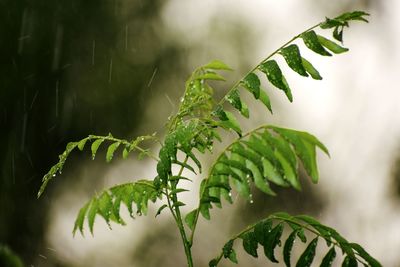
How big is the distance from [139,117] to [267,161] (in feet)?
21.0

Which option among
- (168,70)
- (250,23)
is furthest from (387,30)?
(168,70)

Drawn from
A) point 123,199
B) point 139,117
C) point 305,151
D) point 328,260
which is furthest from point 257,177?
point 139,117

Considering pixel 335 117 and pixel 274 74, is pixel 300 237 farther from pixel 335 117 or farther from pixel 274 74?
pixel 335 117

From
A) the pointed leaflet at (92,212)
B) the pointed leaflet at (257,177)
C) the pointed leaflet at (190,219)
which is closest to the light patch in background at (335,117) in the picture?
the pointed leaflet at (92,212)

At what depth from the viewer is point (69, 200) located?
7.86 metres

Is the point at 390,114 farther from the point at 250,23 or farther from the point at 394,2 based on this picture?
the point at 250,23

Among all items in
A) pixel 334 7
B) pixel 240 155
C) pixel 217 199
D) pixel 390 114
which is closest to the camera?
pixel 240 155

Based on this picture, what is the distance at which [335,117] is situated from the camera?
8023mm

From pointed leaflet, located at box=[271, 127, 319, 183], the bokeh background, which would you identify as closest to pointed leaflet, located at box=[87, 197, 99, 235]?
pointed leaflet, located at box=[271, 127, 319, 183]

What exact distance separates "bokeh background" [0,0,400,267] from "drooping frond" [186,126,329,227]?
5.87 metres

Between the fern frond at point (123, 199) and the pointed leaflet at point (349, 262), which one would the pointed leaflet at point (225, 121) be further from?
the pointed leaflet at point (349, 262)

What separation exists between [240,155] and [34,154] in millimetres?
6507

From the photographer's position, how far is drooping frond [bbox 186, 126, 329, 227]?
122 centimetres

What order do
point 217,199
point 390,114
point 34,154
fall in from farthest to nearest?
1. point 390,114
2. point 34,154
3. point 217,199
